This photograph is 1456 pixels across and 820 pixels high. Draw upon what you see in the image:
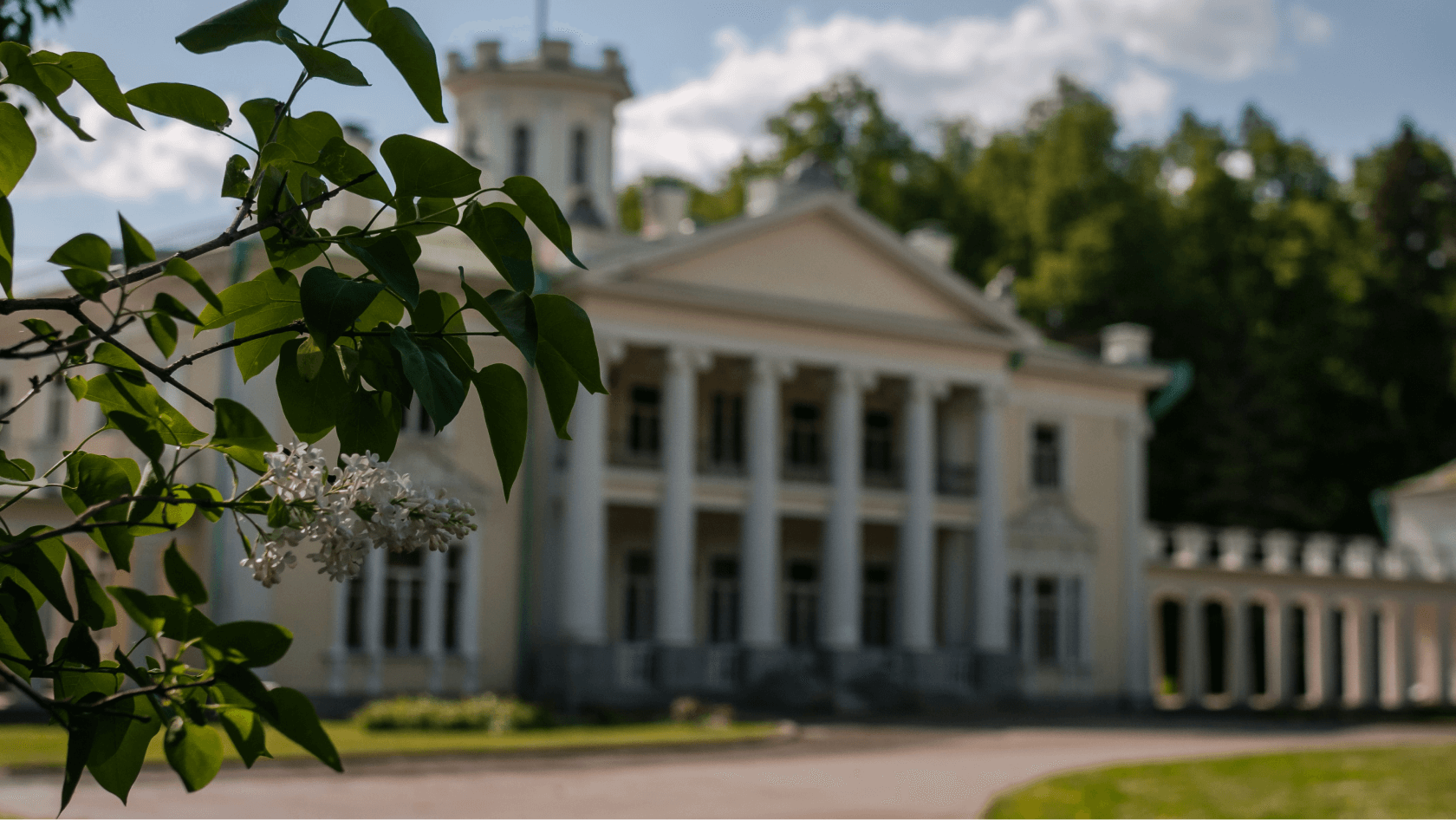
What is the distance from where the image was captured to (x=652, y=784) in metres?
17.0

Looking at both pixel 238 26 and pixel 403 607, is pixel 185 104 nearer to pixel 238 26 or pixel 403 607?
pixel 238 26

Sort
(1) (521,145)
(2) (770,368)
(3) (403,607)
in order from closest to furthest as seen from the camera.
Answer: (3) (403,607), (2) (770,368), (1) (521,145)

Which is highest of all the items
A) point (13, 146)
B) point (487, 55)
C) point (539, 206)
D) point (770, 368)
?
point (487, 55)

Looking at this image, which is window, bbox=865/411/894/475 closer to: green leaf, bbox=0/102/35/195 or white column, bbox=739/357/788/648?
white column, bbox=739/357/788/648

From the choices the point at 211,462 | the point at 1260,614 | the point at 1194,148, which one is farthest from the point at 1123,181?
the point at 211,462

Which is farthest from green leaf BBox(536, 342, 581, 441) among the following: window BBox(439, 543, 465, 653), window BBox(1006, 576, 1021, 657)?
window BBox(1006, 576, 1021, 657)

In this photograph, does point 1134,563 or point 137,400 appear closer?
point 137,400

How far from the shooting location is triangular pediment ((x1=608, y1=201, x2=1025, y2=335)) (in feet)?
98.3

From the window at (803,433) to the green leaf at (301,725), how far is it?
3142 centimetres

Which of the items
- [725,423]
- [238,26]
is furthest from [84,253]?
[725,423]

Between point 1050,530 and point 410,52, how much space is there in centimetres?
3428

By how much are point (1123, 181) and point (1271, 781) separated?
39.6m

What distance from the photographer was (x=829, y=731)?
24938mm

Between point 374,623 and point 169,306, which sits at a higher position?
point 169,306
